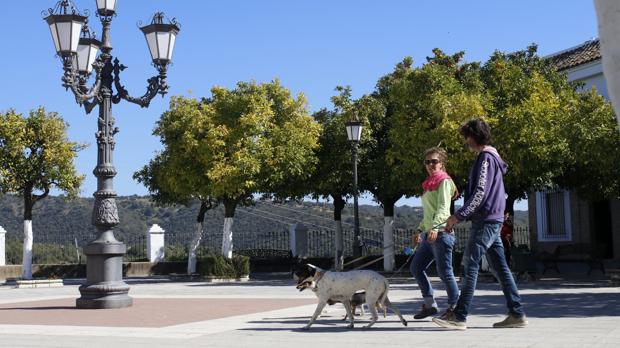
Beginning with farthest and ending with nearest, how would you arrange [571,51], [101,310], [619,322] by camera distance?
[571,51] → [101,310] → [619,322]

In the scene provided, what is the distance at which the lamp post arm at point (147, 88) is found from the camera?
1317cm

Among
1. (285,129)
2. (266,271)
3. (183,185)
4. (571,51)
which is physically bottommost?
(266,271)

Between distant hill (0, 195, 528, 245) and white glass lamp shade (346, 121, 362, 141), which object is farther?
distant hill (0, 195, 528, 245)

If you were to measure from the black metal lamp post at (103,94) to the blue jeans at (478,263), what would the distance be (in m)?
6.62

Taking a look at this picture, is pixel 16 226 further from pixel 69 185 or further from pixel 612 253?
pixel 612 253

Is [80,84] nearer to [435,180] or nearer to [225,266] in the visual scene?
[435,180]

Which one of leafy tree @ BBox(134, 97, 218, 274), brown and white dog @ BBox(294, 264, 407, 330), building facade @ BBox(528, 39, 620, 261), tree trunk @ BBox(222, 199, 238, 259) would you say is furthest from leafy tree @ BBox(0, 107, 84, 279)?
brown and white dog @ BBox(294, 264, 407, 330)

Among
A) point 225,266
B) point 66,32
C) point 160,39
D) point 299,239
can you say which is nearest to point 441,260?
point 160,39

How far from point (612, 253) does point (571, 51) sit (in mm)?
8458

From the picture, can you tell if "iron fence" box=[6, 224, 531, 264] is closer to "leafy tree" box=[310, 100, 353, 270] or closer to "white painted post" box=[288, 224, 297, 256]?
"white painted post" box=[288, 224, 297, 256]

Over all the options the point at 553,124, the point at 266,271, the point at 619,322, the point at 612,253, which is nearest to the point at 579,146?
the point at 553,124

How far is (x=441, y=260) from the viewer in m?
7.88

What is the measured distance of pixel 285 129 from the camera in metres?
26.7

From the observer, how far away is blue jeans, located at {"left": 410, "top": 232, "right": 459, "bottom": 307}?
25.7 feet
